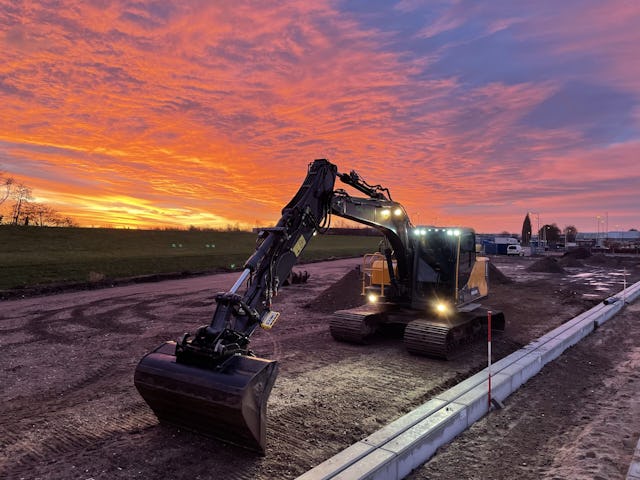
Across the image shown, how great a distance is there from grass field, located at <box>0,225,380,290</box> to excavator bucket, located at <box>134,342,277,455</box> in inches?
616

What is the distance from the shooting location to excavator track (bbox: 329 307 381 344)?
34.0 ft

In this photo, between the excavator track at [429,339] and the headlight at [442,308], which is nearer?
the excavator track at [429,339]

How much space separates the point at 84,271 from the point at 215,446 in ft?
85.5

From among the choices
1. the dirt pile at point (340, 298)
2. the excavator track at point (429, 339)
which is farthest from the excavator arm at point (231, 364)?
the dirt pile at point (340, 298)

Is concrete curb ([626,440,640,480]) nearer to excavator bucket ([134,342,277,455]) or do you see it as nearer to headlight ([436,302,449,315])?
excavator bucket ([134,342,277,455])

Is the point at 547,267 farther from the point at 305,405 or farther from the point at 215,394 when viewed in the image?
the point at 215,394

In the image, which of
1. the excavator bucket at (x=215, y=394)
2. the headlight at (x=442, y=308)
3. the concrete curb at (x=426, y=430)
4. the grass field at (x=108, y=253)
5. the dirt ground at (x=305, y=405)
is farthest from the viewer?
the grass field at (x=108, y=253)

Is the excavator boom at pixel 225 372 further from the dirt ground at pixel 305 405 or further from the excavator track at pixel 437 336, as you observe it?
the excavator track at pixel 437 336

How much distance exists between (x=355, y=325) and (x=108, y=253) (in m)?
42.3

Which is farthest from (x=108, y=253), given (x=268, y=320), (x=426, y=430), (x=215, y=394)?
(x=426, y=430)

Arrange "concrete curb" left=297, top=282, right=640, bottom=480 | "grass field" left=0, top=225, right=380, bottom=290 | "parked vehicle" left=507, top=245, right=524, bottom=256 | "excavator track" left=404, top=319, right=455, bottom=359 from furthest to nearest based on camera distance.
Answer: "parked vehicle" left=507, top=245, right=524, bottom=256
"grass field" left=0, top=225, right=380, bottom=290
"excavator track" left=404, top=319, right=455, bottom=359
"concrete curb" left=297, top=282, right=640, bottom=480

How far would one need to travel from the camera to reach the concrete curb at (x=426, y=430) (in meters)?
4.72

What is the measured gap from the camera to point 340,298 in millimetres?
16391

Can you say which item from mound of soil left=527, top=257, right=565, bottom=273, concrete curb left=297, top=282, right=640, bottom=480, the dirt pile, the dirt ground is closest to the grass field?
the dirt pile
